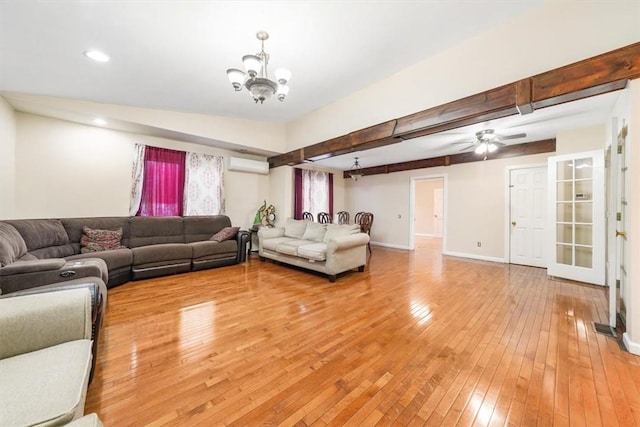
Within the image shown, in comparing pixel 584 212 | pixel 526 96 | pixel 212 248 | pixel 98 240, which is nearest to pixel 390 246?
pixel 584 212

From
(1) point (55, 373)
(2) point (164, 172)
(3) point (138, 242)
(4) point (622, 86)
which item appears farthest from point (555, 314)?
(2) point (164, 172)

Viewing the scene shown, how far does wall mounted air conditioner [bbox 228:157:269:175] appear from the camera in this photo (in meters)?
5.52

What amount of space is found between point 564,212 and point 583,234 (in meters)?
0.43

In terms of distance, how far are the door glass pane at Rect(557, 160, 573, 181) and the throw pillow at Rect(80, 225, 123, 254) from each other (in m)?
7.51

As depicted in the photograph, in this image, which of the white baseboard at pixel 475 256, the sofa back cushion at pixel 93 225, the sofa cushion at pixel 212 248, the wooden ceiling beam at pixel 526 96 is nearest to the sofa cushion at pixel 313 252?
the sofa cushion at pixel 212 248

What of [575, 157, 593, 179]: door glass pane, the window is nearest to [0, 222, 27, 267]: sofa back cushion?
the window

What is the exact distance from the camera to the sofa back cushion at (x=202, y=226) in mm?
4762

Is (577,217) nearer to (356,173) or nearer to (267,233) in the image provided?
(356,173)

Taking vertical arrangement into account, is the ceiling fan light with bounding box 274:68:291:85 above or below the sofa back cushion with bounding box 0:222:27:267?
above

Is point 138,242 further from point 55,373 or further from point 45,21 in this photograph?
point 55,373

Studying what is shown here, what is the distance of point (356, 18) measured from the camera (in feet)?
7.50

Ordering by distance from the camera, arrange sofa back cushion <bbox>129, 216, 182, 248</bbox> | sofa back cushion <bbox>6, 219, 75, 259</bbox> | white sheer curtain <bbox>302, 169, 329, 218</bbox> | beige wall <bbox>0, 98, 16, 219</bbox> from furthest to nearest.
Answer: white sheer curtain <bbox>302, 169, 329, 218</bbox> < sofa back cushion <bbox>129, 216, 182, 248</bbox> < beige wall <bbox>0, 98, 16, 219</bbox> < sofa back cushion <bbox>6, 219, 75, 259</bbox>

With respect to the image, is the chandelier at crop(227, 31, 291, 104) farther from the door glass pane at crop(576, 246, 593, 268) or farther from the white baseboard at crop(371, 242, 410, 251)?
the white baseboard at crop(371, 242, 410, 251)

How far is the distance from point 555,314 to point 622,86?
2381 mm
